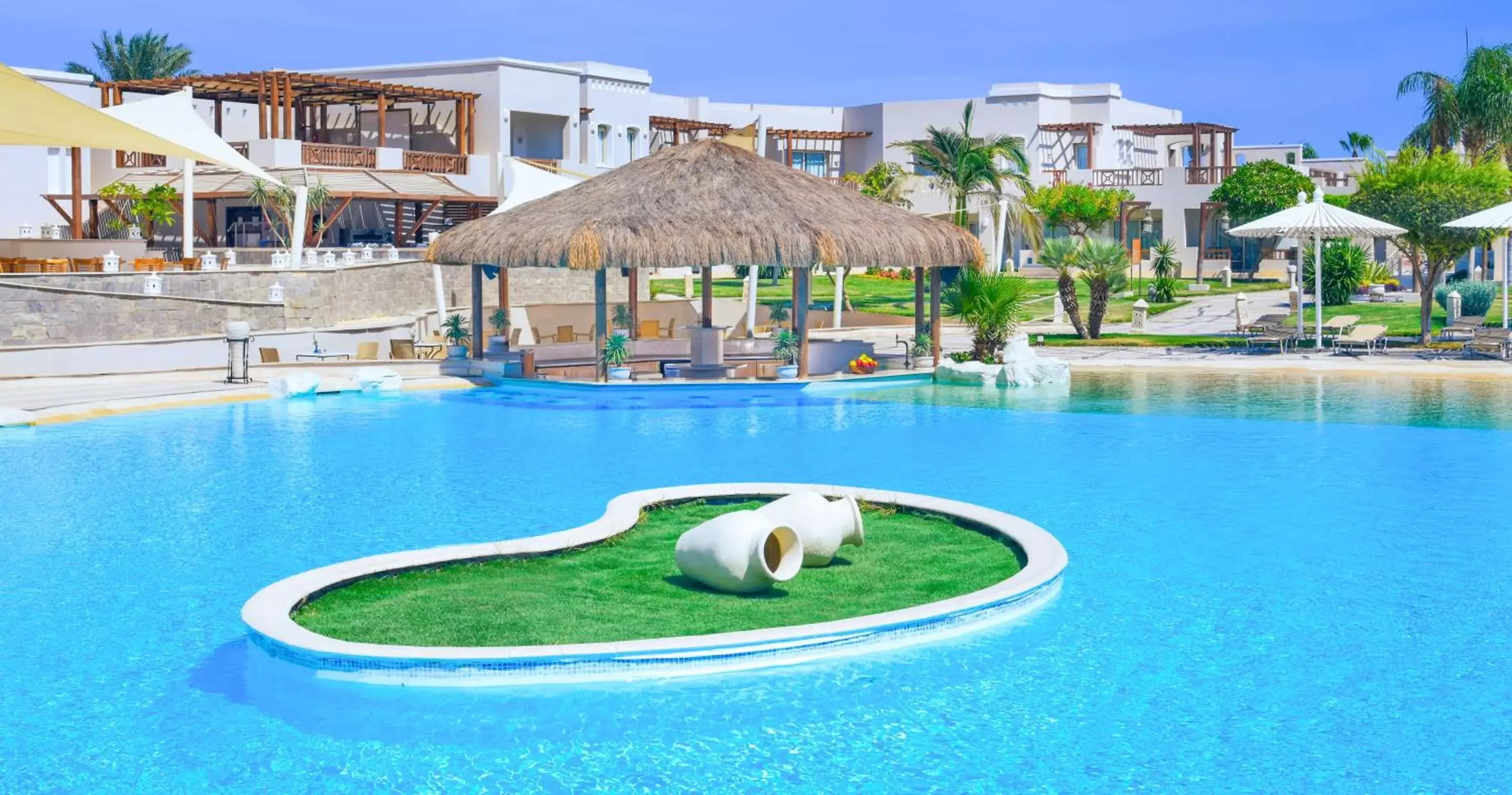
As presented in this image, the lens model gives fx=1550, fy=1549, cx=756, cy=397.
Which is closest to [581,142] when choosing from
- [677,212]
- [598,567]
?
[677,212]

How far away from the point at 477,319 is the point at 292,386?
469 centimetres

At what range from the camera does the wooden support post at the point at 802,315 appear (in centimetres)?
2469

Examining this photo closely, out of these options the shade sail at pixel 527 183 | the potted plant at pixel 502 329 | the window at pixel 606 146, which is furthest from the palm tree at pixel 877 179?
the potted plant at pixel 502 329

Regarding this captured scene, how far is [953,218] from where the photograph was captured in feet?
113

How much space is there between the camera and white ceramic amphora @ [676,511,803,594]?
9.86 m

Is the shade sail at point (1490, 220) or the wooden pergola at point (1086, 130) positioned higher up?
the wooden pergola at point (1086, 130)

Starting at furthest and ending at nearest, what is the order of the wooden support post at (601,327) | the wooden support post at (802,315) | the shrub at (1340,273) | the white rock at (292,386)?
the shrub at (1340,273) → the wooden support post at (802,315) → the wooden support post at (601,327) → the white rock at (292,386)

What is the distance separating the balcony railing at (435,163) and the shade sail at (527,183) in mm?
15313

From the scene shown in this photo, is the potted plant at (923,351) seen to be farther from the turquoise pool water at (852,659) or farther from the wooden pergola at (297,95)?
the wooden pergola at (297,95)

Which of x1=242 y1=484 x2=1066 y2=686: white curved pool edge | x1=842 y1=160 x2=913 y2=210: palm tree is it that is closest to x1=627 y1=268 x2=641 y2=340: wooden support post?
x1=842 y1=160 x2=913 y2=210: palm tree

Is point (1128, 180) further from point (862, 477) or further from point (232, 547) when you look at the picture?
point (232, 547)

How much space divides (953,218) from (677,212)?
11505mm

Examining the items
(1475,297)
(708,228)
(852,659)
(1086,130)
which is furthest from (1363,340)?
(1086,130)

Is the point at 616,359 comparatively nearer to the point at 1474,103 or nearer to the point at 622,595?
the point at 622,595
